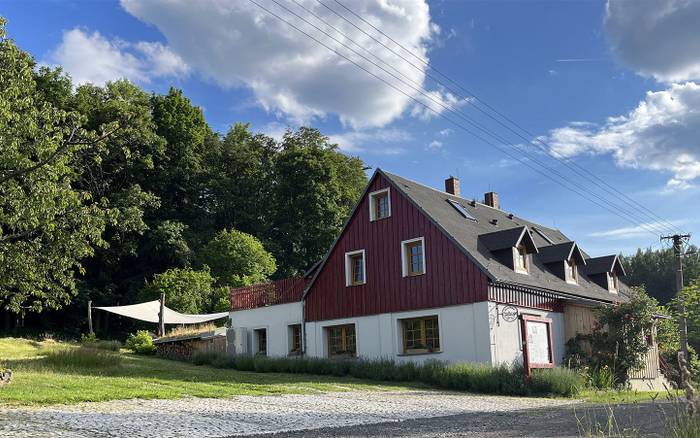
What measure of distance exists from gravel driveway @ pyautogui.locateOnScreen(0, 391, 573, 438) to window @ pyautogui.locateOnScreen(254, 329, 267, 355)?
13.4 meters

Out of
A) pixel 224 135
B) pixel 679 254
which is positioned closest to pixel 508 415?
pixel 679 254

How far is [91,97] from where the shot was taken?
45.2m

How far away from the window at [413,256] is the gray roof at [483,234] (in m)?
1.14

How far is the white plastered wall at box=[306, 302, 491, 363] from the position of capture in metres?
21.0

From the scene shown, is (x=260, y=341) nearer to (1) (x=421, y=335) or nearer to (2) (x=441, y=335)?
(1) (x=421, y=335)

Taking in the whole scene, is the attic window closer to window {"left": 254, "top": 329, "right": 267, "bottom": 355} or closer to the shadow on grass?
the shadow on grass

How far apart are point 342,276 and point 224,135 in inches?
1231

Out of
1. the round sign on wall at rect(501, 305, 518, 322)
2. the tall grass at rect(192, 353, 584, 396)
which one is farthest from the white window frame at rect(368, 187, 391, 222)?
the round sign on wall at rect(501, 305, 518, 322)

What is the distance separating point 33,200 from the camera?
2047cm

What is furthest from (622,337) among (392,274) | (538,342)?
(392,274)

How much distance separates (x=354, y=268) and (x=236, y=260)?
57.3ft

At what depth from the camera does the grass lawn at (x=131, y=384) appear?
38.4 ft

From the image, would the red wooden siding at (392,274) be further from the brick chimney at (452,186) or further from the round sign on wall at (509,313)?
the brick chimney at (452,186)

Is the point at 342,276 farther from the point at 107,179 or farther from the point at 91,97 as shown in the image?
the point at 91,97
